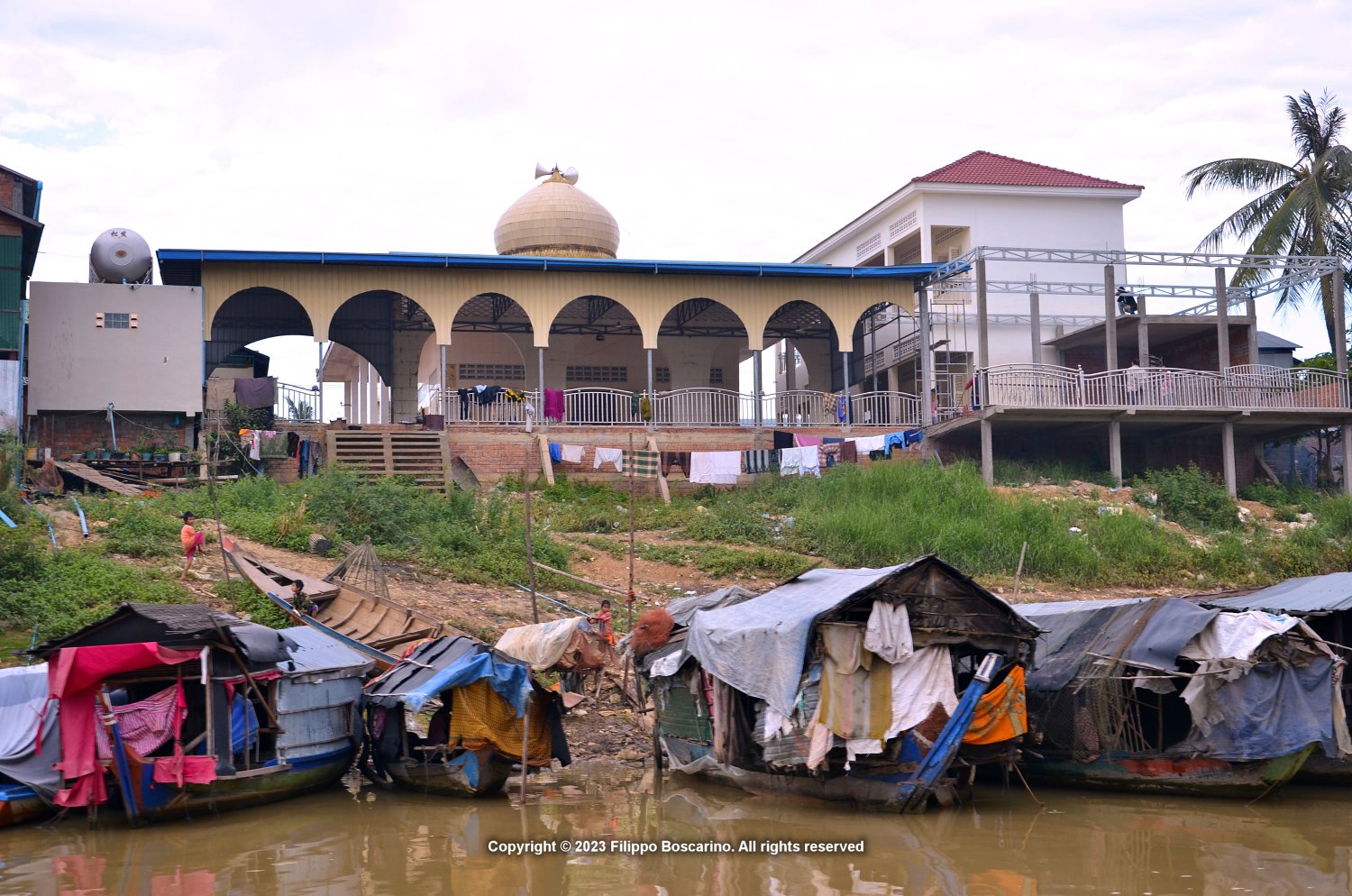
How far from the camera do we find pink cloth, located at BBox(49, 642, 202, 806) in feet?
36.7

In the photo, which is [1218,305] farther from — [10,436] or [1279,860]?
[10,436]

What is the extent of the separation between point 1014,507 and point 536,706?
1193cm

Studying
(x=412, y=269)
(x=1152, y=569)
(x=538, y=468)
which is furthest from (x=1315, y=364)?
(x=412, y=269)

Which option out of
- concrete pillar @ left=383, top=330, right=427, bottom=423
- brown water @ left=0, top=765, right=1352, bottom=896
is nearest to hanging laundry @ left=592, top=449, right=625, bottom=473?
concrete pillar @ left=383, top=330, right=427, bottom=423

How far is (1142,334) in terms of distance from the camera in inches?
1065

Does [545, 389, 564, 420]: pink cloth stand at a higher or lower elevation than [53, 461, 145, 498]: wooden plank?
higher

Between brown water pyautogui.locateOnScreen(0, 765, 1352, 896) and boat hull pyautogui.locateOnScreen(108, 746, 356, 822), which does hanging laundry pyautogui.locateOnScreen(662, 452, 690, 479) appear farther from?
boat hull pyautogui.locateOnScreen(108, 746, 356, 822)

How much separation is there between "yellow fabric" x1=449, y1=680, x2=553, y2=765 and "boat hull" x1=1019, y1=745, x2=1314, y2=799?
5.04 metres

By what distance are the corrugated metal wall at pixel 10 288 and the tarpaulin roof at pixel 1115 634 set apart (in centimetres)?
1774

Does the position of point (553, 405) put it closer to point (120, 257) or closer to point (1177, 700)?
point (120, 257)

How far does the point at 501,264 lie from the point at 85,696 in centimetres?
1609

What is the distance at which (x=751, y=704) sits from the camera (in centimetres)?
1286

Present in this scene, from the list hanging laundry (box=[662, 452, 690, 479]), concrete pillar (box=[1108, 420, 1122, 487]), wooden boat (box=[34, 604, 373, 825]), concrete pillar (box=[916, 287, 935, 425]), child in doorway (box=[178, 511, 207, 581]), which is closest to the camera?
wooden boat (box=[34, 604, 373, 825])

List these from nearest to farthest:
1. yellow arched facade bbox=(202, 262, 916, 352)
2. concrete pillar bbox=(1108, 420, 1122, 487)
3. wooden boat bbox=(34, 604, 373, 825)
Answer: wooden boat bbox=(34, 604, 373, 825), concrete pillar bbox=(1108, 420, 1122, 487), yellow arched facade bbox=(202, 262, 916, 352)
